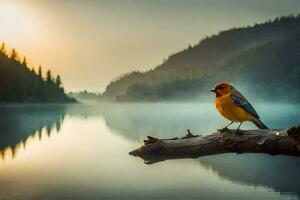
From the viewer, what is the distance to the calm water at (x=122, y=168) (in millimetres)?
13062

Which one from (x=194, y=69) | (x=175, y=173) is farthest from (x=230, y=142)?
(x=194, y=69)

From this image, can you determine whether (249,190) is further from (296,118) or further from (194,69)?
(194,69)

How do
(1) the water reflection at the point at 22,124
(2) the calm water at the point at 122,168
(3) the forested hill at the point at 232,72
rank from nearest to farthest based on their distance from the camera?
(2) the calm water at the point at 122,168
(1) the water reflection at the point at 22,124
(3) the forested hill at the point at 232,72

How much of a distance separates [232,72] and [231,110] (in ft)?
78.3

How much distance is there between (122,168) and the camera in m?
16.4

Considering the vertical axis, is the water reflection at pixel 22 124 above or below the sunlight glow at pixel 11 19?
below

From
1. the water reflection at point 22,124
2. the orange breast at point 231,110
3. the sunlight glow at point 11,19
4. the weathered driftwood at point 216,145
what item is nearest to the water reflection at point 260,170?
the water reflection at point 22,124

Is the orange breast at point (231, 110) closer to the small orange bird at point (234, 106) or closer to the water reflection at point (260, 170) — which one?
the small orange bird at point (234, 106)

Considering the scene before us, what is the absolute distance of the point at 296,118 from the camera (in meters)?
24.8

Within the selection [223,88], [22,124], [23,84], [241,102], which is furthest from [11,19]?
[241,102]

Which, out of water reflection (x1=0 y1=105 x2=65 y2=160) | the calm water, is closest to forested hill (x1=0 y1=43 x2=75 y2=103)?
Answer: water reflection (x1=0 y1=105 x2=65 y2=160)

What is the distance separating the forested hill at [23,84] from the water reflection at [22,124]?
4.71 feet

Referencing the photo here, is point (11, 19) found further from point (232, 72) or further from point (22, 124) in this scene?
point (22, 124)

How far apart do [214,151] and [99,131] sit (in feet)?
79.8
